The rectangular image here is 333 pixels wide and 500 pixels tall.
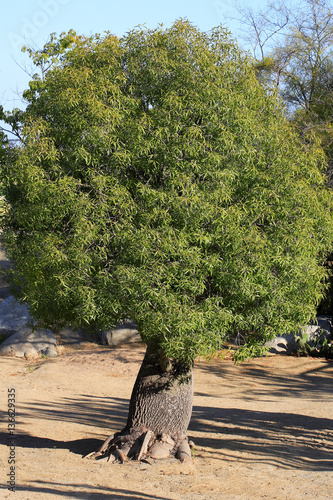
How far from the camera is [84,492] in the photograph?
650 centimetres

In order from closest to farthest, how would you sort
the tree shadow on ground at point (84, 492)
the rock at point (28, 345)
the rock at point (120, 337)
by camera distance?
the tree shadow on ground at point (84, 492), the rock at point (28, 345), the rock at point (120, 337)

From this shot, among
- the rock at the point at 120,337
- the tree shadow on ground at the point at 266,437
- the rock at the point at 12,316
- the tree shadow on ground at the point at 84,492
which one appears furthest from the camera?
the rock at the point at 12,316

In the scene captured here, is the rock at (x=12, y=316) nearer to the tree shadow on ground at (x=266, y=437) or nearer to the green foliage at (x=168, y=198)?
the tree shadow on ground at (x=266, y=437)

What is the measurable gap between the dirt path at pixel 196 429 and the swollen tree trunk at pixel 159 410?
1.41 ft

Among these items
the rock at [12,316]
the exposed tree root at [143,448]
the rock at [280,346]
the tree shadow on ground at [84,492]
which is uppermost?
the rock at [12,316]

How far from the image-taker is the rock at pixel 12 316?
1869 centimetres

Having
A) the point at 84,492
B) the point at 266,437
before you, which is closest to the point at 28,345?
the point at 266,437

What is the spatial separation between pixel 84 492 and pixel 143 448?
149 cm

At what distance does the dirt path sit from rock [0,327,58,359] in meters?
0.49

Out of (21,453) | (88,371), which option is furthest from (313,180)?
(88,371)

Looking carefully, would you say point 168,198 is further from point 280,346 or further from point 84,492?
point 280,346

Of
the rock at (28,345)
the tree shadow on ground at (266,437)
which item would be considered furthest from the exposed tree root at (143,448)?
the rock at (28,345)

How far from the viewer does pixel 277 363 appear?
55.0 ft

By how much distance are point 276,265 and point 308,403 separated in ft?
22.6
